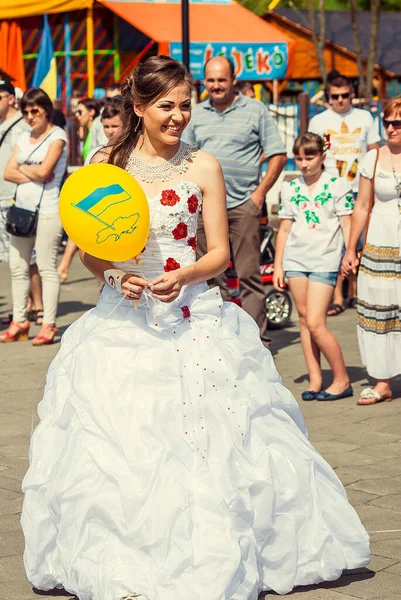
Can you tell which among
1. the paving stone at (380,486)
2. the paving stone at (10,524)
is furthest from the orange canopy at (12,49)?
the paving stone at (10,524)

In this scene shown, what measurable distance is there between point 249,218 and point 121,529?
525cm

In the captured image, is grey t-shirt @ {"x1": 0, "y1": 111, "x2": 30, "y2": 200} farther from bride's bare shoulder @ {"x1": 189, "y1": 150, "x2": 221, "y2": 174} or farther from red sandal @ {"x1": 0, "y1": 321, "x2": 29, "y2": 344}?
bride's bare shoulder @ {"x1": 189, "y1": 150, "x2": 221, "y2": 174}

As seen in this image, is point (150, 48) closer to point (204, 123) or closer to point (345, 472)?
point (204, 123)

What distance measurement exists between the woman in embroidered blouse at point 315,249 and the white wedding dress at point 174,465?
122 inches

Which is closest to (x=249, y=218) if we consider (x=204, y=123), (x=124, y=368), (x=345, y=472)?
(x=204, y=123)

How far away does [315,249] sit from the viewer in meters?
7.91

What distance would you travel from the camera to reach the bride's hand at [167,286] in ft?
14.4

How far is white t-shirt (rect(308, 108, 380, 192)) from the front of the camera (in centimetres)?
1138

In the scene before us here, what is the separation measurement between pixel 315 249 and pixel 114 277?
357cm

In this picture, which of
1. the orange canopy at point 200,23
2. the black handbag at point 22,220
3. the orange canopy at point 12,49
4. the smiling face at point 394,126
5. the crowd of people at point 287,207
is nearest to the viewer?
the smiling face at point 394,126

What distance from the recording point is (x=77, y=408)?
4.45 meters

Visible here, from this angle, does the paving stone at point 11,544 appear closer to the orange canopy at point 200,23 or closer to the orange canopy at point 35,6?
the orange canopy at point 200,23

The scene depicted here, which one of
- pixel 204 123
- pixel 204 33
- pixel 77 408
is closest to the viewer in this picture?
pixel 77 408

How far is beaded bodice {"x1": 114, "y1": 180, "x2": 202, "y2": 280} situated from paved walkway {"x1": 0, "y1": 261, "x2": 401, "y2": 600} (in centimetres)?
91
